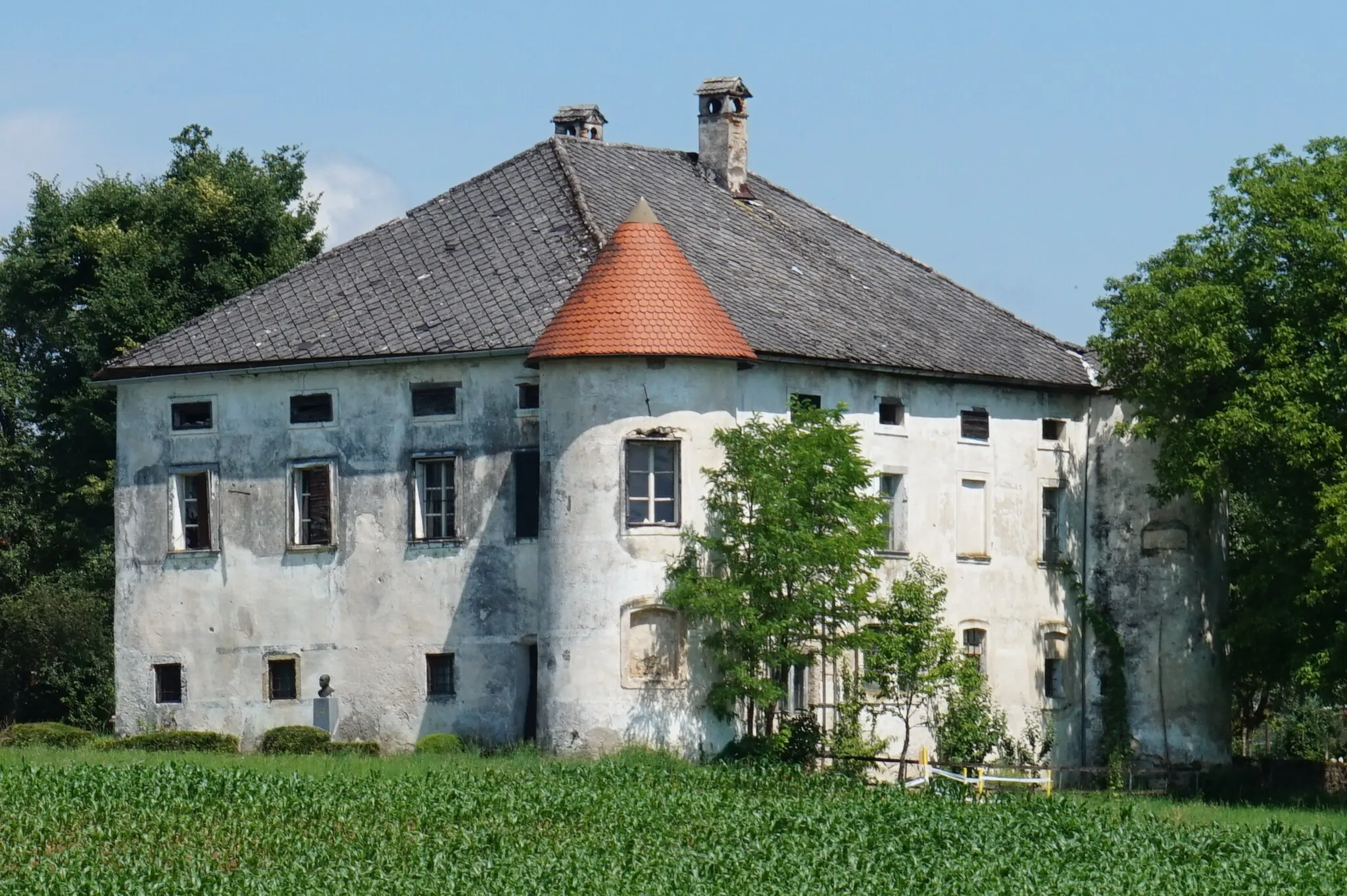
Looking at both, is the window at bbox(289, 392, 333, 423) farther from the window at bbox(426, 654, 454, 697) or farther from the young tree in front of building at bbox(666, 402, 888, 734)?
the young tree in front of building at bbox(666, 402, 888, 734)

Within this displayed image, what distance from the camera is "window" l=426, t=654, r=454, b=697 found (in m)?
41.9

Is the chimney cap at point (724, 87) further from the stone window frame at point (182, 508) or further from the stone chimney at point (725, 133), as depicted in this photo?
the stone window frame at point (182, 508)

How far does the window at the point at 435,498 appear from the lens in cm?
4244

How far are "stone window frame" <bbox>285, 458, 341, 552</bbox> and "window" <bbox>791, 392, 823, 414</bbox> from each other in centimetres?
813

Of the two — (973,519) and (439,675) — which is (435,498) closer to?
(439,675)

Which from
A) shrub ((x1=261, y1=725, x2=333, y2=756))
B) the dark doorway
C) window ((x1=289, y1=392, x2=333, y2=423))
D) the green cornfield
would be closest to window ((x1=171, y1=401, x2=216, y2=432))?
window ((x1=289, y1=392, x2=333, y2=423))

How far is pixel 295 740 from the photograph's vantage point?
41.3 m

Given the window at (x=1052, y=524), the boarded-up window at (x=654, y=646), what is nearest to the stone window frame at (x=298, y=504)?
the boarded-up window at (x=654, y=646)

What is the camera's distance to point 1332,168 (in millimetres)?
43469

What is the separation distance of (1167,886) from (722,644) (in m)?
12.8

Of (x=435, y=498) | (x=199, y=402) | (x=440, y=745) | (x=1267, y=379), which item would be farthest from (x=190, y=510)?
(x=1267, y=379)

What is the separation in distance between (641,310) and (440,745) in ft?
26.1

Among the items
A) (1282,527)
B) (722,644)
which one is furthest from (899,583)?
(1282,527)

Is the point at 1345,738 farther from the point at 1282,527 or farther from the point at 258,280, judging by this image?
the point at 258,280
